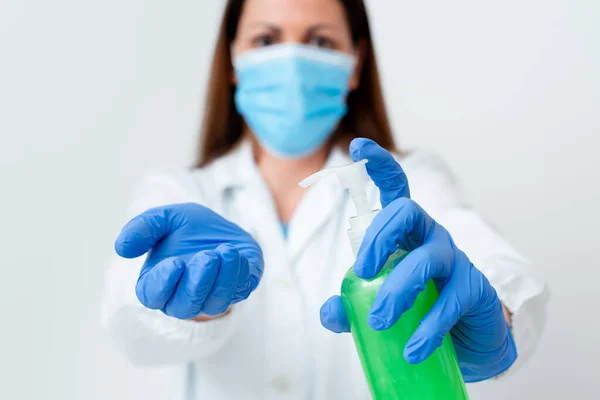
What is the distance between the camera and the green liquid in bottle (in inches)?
25.1

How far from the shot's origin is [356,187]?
66cm

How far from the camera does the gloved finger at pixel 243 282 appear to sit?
718 mm

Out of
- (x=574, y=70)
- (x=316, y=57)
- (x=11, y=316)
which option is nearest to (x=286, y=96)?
(x=316, y=57)

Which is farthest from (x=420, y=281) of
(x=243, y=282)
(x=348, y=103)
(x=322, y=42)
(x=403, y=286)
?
(x=348, y=103)

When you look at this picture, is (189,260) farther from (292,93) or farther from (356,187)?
(292,93)

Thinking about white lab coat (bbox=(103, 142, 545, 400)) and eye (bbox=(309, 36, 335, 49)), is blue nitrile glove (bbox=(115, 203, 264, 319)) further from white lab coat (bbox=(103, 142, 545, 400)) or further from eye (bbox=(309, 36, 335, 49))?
eye (bbox=(309, 36, 335, 49))

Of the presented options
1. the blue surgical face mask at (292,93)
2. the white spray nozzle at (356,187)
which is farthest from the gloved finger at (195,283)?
the blue surgical face mask at (292,93)

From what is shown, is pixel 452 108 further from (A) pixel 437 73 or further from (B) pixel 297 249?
(B) pixel 297 249

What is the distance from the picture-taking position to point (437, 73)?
5.30ft

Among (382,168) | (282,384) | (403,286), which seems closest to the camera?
(403,286)

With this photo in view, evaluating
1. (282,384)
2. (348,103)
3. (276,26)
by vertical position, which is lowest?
(282,384)

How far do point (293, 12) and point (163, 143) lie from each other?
0.65 meters

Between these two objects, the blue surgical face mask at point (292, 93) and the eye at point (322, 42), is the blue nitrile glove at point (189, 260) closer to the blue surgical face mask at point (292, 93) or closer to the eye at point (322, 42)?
the blue surgical face mask at point (292, 93)

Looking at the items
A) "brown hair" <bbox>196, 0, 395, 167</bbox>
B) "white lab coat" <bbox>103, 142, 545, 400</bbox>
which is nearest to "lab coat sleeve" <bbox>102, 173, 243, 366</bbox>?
"white lab coat" <bbox>103, 142, 545, 400</bbox>
